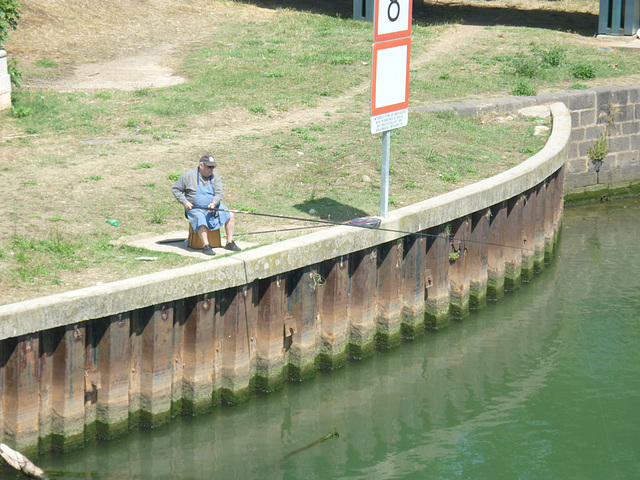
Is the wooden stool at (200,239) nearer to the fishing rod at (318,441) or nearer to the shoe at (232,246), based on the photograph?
the shoe at (232,246)

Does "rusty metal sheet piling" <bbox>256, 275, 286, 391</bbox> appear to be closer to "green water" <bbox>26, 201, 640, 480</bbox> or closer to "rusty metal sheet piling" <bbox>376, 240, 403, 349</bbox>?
"green water" <bbox>26, 201, 640, 480</bbox>

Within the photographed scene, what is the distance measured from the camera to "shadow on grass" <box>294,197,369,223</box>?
12367 millimetres

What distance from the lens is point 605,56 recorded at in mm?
23016

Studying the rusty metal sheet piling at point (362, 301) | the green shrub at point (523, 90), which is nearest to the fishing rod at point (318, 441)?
the rusty metal sheet piling at point (362, 301)

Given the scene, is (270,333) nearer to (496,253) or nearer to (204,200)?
(204,200)

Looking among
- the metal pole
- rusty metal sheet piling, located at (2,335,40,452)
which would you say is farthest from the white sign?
rusty metal sheet piling, located at (2,335,40,452)

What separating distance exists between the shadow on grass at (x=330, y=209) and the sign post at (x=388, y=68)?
27.1 inches

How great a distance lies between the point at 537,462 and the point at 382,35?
17.2 feet

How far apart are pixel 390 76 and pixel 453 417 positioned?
420 centimetres

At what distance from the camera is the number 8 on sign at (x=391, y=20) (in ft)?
36.8

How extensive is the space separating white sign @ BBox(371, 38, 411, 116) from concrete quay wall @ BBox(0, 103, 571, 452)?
4.64ft

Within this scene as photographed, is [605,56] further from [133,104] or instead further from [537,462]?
[537,462]

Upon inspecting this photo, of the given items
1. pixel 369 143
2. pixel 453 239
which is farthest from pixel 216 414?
pixel 369 143

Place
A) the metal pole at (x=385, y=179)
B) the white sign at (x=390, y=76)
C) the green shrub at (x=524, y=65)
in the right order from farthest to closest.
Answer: the green shrub at (x=524, y=65) < the metal pole at (x=385, y=179) < the white sign at (x=390, y=76)
